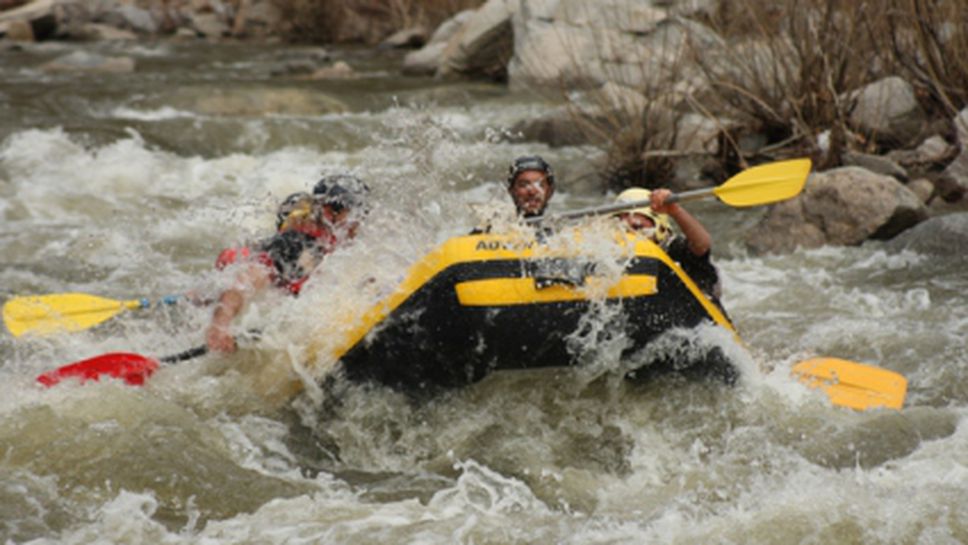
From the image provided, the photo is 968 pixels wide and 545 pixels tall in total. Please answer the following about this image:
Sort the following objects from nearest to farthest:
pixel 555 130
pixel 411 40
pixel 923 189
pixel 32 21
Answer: pixel 923 189 → pixel 555 130 → pixel 411 40 → pixel 32 21

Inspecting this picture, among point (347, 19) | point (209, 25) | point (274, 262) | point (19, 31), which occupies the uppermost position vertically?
point (274, 262)

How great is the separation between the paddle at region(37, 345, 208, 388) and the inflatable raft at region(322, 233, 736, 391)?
3.30 ft

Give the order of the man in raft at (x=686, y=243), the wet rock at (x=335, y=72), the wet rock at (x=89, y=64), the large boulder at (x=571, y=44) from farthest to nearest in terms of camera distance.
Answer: the wet rock at (x=335, y=72) < the wet rock at (x=89, y=64) < the large boulder at (x=571, y=44) < the man in raft at (x=686, y=243)

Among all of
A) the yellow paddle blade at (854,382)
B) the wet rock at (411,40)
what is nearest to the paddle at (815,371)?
the yellow paddle blade at (854,382)

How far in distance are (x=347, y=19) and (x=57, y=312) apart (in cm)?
1495

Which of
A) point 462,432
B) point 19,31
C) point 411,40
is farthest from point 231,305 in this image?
point 19,31

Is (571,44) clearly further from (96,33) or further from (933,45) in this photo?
(96,33)

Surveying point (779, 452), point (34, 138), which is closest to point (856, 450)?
point (779, 452)

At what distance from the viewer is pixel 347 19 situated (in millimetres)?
20250

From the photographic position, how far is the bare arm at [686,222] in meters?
4.73

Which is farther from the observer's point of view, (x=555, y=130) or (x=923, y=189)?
(x=555, y=130)

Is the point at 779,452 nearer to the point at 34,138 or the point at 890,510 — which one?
the point at 890,510

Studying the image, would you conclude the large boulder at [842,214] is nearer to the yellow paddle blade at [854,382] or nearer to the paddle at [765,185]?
the yellow paddle blade at [854,382]

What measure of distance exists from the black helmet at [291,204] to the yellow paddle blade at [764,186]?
183 cm
